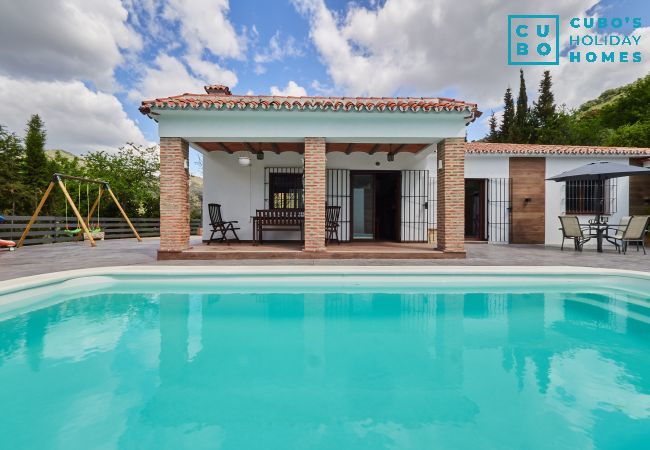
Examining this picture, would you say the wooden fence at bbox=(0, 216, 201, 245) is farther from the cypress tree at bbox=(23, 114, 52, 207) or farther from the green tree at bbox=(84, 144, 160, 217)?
the cypress tree at bbox=(23, 114, 52, 207)

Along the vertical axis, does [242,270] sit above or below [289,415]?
above

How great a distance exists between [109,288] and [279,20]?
11.8m

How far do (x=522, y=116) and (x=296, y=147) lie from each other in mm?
29537

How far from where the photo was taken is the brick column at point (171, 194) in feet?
23.0

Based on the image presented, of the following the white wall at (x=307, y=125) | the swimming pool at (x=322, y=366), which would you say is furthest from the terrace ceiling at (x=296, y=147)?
the swimming pool at (x=322, y=366)

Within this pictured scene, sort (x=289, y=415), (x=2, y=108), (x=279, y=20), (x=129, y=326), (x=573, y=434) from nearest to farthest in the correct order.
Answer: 1. (x=573, y=434)
2. (x=289, y=415)
3. (x=129, y=326)
4. (x=279, y=20)
5. (x=2, y=108)

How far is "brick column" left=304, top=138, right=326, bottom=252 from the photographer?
724 cm

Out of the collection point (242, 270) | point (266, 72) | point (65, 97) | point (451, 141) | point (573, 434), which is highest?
point (65, 97)

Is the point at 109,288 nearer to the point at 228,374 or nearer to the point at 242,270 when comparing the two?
the point at 242,270

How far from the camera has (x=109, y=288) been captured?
16.9 feet

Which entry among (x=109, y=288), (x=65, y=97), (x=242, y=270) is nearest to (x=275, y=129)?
(x=242, y=270)

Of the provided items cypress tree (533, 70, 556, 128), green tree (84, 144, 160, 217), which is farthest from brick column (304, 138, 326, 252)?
cypress tree (533, 70, 556, 128)

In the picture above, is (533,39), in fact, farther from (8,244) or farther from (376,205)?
(8,244)

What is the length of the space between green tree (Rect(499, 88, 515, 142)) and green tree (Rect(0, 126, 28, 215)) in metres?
38.6
